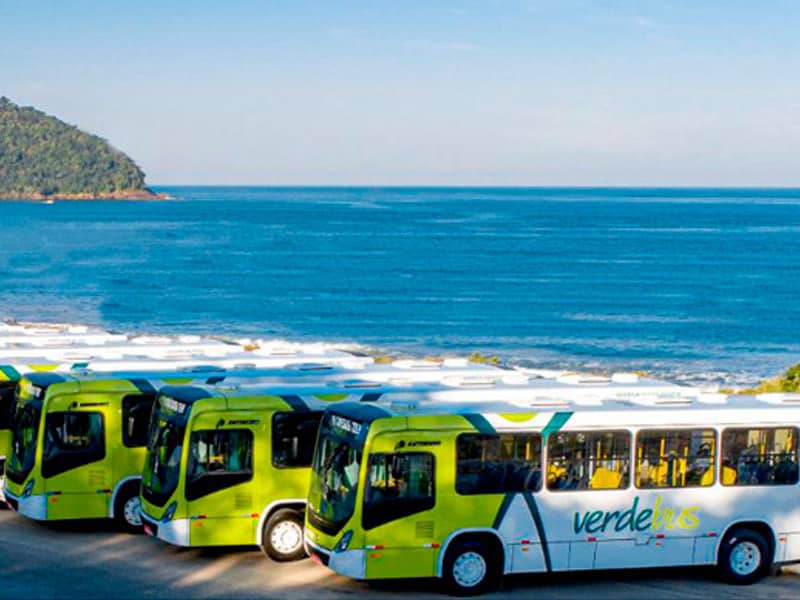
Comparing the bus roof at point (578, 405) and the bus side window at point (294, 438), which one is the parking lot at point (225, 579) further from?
the bus roof at point (578, 405)

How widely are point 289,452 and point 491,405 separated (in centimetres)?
294

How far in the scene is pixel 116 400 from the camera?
20.4 metres

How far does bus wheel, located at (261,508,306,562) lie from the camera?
1866cm

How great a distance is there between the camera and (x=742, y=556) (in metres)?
18.2

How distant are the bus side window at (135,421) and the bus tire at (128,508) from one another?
0.64 m

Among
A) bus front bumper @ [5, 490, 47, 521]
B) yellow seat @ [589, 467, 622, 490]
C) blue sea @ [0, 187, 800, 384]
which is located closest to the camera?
yellow seat @ [589, 467, 622, 490]

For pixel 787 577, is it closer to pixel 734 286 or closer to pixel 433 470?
pixel 433 470

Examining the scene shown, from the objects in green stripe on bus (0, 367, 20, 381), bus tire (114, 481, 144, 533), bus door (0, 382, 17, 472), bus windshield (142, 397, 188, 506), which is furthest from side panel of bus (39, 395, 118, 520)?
green stripe on bus (0, 367, 20, 381)

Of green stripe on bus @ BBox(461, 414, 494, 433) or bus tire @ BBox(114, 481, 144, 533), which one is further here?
bus tire @ BBox(114, 481, 144, 533)

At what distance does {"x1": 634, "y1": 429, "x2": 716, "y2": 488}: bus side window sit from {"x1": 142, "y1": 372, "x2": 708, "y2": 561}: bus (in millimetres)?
1972

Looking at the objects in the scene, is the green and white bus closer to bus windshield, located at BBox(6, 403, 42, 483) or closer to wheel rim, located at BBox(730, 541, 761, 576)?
bus windshield, located at BBox(6, 403, 42, 483)

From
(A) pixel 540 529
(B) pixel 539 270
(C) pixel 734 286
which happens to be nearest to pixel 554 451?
(A) pixel 540 529

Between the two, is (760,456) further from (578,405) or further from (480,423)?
(480,423)

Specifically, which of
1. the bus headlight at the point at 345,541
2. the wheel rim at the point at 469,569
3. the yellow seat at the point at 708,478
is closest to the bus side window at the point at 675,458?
the yellow seat at the point at 708,478
